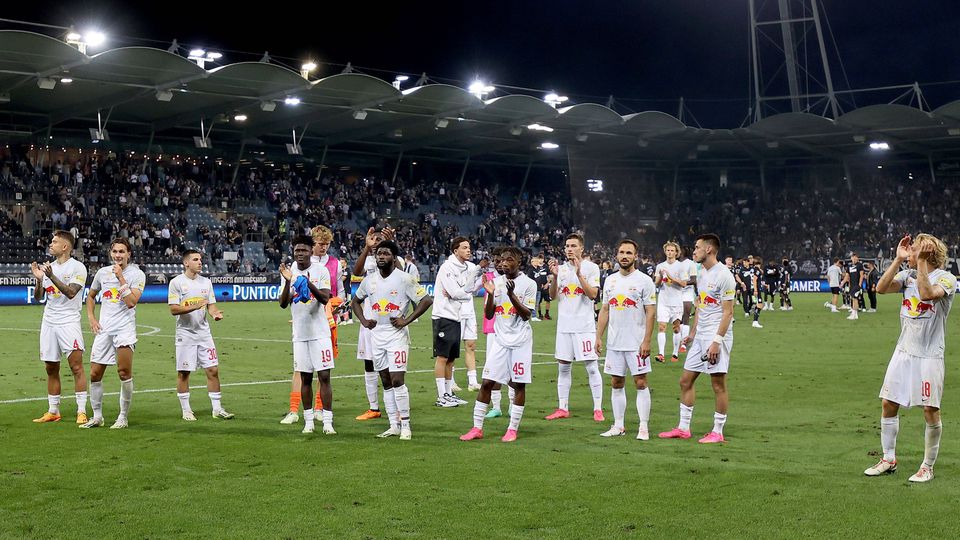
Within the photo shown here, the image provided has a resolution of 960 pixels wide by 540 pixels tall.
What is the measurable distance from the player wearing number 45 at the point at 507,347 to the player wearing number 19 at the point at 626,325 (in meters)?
0.92

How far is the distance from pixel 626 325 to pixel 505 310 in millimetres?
1377

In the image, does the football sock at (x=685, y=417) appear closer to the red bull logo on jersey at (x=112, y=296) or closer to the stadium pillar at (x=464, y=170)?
the red bull logo on jersey at (x=112, y=296)

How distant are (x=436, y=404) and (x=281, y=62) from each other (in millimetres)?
31917

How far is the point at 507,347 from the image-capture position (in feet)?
36.6

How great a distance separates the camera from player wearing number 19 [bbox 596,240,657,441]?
36.9ft

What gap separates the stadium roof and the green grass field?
2696cm

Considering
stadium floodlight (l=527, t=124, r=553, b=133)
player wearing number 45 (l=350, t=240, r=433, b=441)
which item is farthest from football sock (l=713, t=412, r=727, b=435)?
stadium floodlight (l=527, t=124, r=553, b=133)

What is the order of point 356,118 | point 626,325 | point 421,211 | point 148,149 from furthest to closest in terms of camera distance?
point 421,211 < point 148,149 < point 356,118 < point 626,325

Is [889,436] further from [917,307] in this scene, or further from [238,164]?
[238,164]

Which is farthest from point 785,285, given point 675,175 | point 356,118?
point 675,175

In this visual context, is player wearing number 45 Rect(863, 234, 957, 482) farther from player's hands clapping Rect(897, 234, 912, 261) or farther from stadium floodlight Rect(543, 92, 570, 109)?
stadium floodlight Rect(543, 92, 570, 109)

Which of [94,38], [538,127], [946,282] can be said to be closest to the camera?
[946,282]

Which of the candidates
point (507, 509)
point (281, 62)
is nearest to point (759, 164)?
point (281, 62)

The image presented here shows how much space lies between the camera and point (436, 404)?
13.7 m
